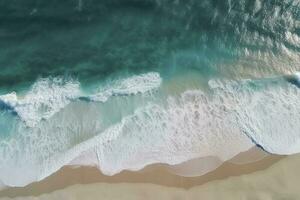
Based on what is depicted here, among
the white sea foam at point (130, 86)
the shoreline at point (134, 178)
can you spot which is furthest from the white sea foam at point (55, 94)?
the shoreline at point (134, 178)

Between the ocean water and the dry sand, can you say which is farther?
the ocean water

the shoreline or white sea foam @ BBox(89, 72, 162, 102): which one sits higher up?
white sea foam @ BBox(89, 72, 162, 102)

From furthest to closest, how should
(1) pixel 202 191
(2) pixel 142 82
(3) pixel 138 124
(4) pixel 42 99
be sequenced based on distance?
(2) pixel 142 82, (4) pixel 42 99, (3) pixel 138 124, (1) pixel 202 191

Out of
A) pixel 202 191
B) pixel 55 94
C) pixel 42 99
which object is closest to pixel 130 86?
pixel 55 94

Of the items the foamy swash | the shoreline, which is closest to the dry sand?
the shoreline

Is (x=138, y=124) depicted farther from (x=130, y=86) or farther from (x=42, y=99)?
(x=42, y=99)

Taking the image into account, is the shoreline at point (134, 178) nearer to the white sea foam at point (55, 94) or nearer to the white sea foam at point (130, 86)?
the white sea foam at point (55, 94)

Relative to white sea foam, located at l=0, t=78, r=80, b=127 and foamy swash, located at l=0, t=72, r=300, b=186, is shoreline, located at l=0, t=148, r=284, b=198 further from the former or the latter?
white sea foam, located at l=0, t=78, r=80, b=127

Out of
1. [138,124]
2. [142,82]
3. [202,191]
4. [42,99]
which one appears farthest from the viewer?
[142,82]
